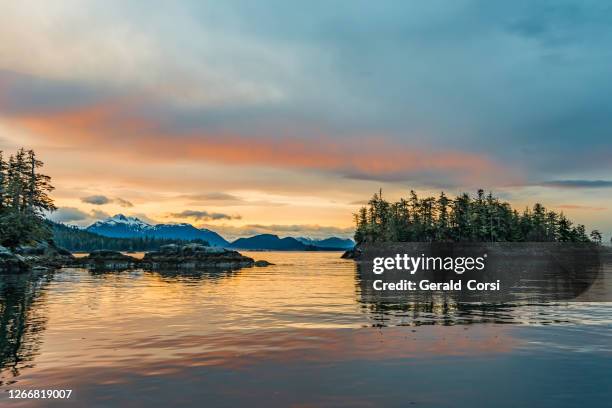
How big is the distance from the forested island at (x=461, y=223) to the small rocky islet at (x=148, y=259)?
70853mm

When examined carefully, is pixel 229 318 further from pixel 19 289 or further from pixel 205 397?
pixel 19 289

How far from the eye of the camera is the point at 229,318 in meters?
26.8

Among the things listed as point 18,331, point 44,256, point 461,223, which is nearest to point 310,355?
point 18,331

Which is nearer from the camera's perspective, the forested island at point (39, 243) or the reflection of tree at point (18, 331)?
the reflection of tree at point (18, 331)

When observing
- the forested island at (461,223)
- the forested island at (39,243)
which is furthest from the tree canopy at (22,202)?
the forested island at (461,223)

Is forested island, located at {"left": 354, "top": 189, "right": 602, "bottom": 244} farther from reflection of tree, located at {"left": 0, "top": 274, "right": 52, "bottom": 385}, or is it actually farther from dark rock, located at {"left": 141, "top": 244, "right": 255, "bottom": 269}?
reflection of tree, located at {"left": 0, "top": 274, "right": 52, "bottom": 385}

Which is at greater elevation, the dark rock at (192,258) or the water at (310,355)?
the dark rock at (192,258)

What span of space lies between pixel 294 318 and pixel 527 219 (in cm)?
15586

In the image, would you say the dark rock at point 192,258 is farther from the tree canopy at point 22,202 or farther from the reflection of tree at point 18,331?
the reflection of tree at point 18,331

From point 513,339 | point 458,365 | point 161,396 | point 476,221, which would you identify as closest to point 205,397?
point 161,396

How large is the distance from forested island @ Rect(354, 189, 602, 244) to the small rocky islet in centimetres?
7085

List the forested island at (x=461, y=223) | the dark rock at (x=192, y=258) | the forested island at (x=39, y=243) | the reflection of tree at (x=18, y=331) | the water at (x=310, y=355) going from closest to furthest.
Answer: the water at (x=310, y=355)
the reflection of tree at (x=18, y=331)
the forested island at (x=39, y=243)
the dark rock at (x=192, y=258)
the forested island at (x=461, y=223)

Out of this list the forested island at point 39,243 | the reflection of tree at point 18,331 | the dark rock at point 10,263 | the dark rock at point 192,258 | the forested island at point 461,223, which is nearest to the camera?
the reflection of tree at point 18,331

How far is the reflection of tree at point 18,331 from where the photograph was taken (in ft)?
51.6
